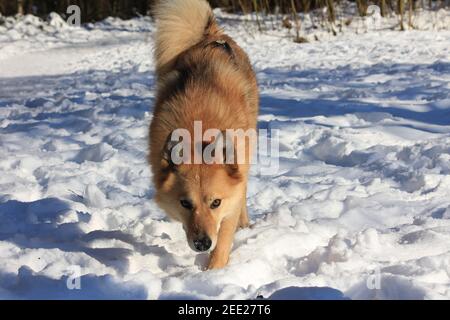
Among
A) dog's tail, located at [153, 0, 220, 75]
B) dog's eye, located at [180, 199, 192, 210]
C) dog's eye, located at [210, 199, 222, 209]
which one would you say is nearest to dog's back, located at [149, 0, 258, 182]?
dog's tail, located at [153, 0, 220, 75]

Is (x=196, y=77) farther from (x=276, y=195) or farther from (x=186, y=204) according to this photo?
(x=276, y=195)

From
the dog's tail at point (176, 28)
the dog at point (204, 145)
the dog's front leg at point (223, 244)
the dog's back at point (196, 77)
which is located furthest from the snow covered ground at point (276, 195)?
the dog's tail at point (176, 28)

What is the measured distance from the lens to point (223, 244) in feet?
11.3

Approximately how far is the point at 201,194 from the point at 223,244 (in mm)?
309

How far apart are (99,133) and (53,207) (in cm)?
220

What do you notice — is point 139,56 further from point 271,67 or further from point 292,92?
point 292,92

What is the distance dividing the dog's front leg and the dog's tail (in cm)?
152

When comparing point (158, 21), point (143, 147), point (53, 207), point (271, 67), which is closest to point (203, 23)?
point (158, 21)

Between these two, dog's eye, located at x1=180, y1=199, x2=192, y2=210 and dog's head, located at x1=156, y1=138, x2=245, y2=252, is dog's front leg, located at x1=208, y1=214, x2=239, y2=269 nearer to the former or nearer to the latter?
dog's head, located at x1=156, y1=138, x2=245, y2=252

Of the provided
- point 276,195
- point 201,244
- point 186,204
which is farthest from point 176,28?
point 201,244

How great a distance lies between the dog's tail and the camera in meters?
4.71

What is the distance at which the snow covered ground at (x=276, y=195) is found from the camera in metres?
3.06

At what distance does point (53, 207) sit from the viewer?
4328 millimetres
